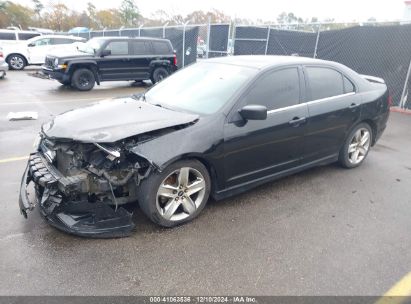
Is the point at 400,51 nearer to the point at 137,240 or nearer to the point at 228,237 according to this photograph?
the point at 228,237

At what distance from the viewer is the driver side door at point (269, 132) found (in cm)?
356

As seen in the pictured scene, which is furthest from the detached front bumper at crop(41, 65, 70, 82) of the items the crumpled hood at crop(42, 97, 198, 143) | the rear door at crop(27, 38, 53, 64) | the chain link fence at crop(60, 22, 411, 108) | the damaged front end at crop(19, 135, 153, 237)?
the damaged front end at crop(19, 135, 153, 237)

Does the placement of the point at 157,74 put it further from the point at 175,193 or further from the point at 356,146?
the point at 175,193

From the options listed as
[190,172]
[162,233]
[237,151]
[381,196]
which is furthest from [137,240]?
[381,196]

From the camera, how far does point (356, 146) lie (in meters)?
5.04

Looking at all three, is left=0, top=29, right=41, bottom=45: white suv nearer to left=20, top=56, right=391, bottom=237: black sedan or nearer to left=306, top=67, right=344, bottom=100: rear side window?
left=20, top=56, right=391, bottom=237: black sedan

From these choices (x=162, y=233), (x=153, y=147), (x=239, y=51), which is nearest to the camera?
(x=153, y=147)

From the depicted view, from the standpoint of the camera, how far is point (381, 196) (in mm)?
4223

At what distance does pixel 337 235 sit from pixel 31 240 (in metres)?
2.89

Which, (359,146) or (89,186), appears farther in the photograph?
(359,146)

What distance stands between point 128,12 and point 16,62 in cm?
4123

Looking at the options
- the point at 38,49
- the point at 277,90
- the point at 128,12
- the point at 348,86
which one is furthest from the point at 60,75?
the point at 128,12

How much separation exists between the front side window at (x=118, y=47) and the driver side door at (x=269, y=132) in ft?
30.8

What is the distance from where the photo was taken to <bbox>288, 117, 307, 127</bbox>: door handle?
3.97 metres
